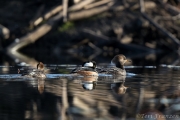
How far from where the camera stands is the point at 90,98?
14.1 metres

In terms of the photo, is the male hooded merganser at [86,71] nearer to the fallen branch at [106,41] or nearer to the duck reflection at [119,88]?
the duck reflection at [119,88]

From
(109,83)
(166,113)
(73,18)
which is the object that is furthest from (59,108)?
(73,18)

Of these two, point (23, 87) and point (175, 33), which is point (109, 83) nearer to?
point (23, 87)

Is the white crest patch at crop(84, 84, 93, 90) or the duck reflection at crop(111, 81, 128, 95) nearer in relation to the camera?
the duck reflection at crop(111, 81, 128, 95)

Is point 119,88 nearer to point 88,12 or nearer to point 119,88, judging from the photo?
point 119,88

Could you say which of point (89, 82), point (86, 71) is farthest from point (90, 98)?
point (86, 71)

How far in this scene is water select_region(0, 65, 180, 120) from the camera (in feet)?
38.1

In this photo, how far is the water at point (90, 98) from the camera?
1161 cm

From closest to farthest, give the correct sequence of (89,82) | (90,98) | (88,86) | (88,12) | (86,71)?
(90,98) → (88,86) → (89,82) → (86,71) → (88,12)

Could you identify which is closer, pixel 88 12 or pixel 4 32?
pixel 4 32

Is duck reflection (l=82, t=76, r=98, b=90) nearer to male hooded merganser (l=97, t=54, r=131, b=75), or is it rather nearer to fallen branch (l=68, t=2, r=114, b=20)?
male hooded merganser (l=97, t=54, r=131, b=75)

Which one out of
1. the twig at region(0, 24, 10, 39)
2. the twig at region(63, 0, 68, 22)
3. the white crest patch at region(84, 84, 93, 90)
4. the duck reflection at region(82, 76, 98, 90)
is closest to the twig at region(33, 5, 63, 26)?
the twig at region(63, 0, 68, 22)

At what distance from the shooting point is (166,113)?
1174cm

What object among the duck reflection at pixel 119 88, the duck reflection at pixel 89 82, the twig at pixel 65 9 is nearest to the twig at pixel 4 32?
the twig at pixel 65 9
